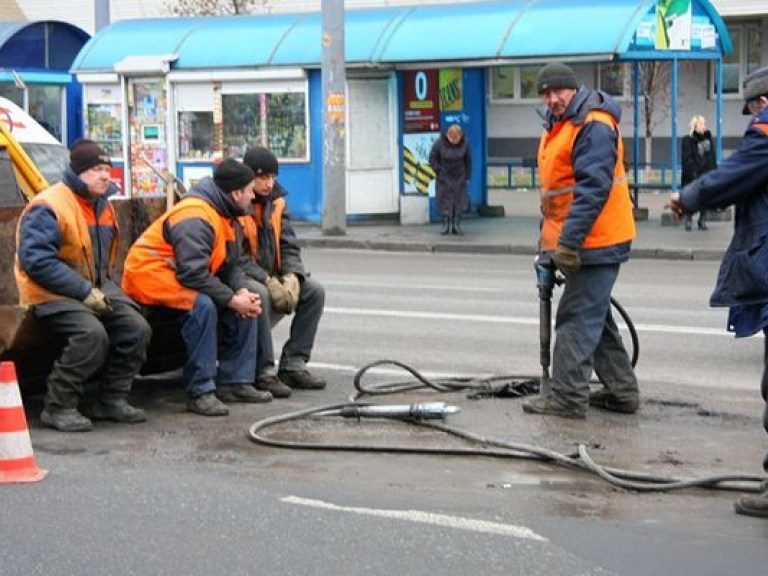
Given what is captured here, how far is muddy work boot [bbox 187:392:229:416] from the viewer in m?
8.44

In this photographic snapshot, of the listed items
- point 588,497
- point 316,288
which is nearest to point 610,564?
point 588,497

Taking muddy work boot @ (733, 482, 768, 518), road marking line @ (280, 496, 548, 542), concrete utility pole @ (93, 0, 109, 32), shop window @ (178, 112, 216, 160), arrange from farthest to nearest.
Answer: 1. concrete utility pole @ (93, 0, 109, 32)
2. shop window @ (178, 112, 216, 160)
3. muddy work boot @ (733, 482, 768, 518)
4. road marking line @ (280, 496, 548, 542)

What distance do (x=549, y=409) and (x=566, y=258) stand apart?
1.01 metres

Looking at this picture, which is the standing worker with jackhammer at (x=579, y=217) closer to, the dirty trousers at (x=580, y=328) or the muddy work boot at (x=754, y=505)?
the dirty trousers at (x=580, y=328)

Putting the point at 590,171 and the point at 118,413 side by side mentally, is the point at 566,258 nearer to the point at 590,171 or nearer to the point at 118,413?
the point at 590,171

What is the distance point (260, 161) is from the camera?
902 cm

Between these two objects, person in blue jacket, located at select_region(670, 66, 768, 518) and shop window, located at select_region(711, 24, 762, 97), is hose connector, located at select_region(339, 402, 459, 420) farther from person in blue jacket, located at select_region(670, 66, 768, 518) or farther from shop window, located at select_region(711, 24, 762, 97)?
shop window, located at select_region(711, 24, 762, 97)

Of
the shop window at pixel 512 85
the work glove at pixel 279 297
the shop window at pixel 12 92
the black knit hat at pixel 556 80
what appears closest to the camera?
the black knit hat at pixel 556 80

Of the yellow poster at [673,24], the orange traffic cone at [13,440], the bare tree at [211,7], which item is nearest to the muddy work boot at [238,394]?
the orange traffic cone at [13,440]

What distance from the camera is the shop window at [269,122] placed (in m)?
24.0

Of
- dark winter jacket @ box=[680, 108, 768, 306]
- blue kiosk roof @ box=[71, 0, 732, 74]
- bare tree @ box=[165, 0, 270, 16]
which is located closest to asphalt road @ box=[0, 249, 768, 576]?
dark winter jacket @ box=[680, 108, 768, 306]

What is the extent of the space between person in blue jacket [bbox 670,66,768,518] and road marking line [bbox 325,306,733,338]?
221 inches

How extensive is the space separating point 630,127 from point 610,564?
31.4 metres

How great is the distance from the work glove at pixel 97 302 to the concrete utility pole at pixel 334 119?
14265 mm
